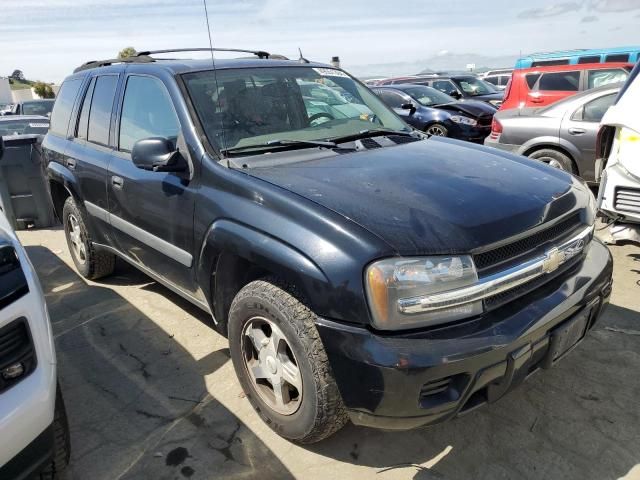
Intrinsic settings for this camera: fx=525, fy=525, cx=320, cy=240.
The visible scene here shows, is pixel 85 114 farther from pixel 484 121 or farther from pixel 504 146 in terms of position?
pixel 484 121

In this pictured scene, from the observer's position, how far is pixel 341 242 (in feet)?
6.79

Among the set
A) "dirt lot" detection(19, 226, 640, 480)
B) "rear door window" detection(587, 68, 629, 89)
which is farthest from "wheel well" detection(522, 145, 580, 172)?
"rear door window" detection(587, 68, 629, 89)

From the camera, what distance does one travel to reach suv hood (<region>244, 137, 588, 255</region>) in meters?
2.13

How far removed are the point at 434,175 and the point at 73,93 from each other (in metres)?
3.37

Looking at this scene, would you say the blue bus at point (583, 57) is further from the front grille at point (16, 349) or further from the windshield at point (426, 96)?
the front grille at point (16, 349)

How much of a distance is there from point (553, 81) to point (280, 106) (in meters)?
7.80

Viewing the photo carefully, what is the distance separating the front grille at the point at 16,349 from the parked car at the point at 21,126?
301 inches

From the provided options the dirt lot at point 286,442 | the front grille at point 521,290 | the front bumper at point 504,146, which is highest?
the front grille at point 521,290

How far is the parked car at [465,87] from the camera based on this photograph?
14.3m

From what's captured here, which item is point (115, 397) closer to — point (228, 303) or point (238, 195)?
point (228, 303)

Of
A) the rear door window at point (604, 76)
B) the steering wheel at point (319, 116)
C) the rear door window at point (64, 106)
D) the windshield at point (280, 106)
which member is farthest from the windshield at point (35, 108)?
the rear door window at point (604, 76)

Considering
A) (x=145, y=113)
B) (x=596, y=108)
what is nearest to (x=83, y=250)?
(x=145, y=113)

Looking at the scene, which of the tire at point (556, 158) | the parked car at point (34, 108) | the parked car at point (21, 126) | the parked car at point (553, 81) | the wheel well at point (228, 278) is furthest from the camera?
the parked car at point (34, 108)

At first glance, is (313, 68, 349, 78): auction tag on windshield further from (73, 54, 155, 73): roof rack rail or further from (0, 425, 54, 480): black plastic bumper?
(0, 425, 54, 480): black plastic bumper
